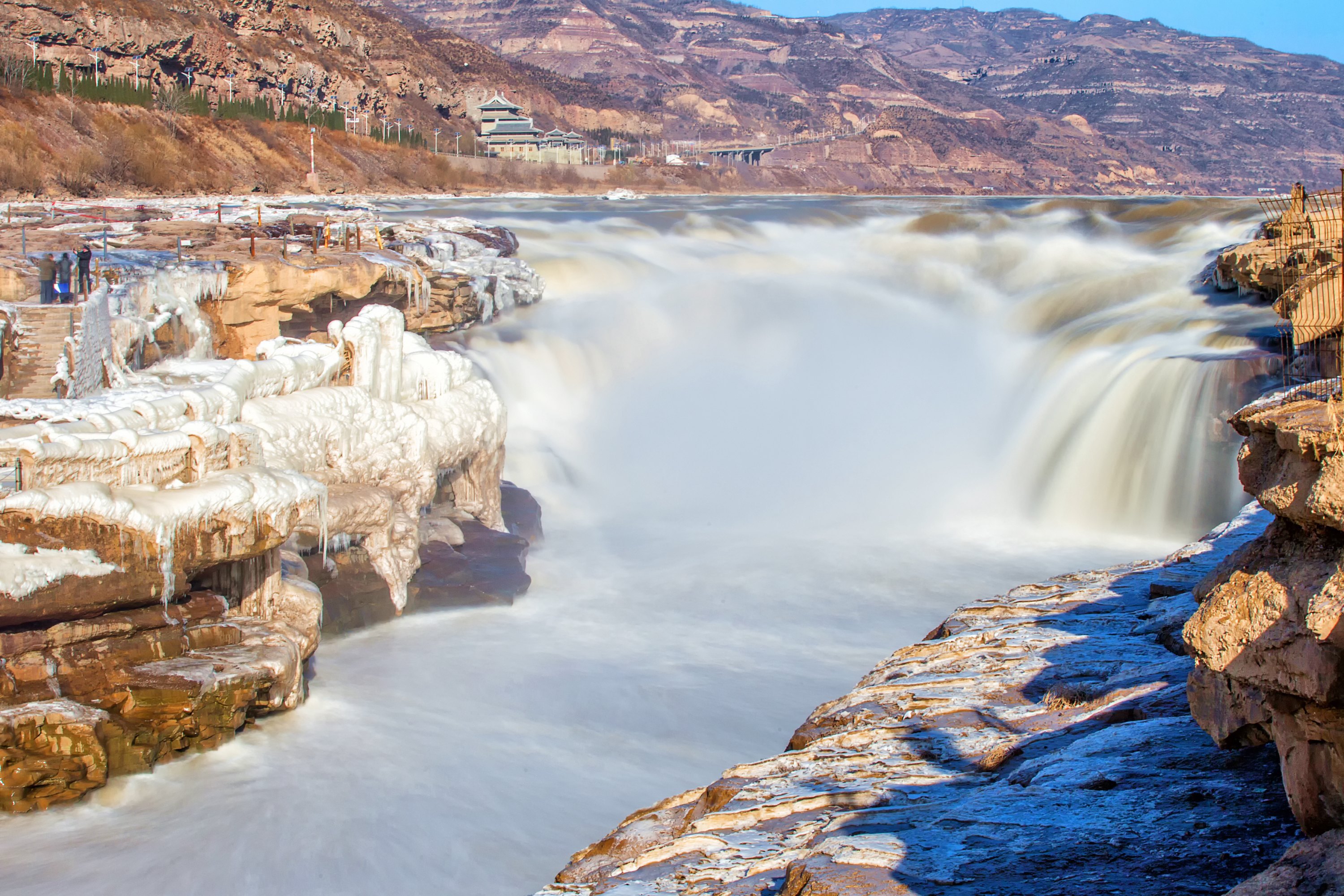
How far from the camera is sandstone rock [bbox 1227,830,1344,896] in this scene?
293 centimetres

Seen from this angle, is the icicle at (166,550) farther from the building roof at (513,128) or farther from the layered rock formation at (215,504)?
the building roof at (513,128)

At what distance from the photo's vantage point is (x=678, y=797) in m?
6.10

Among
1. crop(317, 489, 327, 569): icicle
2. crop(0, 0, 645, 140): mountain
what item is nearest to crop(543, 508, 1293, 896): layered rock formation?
crop(317, 489, 327, 569): icicle

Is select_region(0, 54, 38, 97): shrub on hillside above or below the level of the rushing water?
above

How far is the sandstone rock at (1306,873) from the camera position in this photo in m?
2.93

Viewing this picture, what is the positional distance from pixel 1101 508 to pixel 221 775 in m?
11.7

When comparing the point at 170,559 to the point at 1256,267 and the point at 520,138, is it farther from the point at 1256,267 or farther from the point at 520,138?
the point at 520,138

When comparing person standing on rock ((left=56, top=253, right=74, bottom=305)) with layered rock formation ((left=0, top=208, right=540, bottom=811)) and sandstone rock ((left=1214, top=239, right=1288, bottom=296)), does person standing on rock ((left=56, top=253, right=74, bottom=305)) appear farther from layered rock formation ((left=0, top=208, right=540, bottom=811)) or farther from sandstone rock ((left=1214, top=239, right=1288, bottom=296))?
sandstone rock ((left=1214, top=239, right=1288, bottom=296))

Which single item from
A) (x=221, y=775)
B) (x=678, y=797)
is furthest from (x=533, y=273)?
(x=678, y=797)

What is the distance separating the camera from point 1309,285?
5.32 metres

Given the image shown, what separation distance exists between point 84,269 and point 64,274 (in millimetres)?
369

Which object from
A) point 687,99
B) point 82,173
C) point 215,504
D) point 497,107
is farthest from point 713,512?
point 687,99

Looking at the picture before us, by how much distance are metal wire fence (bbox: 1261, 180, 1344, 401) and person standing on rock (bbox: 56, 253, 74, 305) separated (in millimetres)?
11575

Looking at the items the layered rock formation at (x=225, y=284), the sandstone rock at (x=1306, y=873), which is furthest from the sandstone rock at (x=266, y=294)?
the sandstone rock at (x=1306, y=873)
